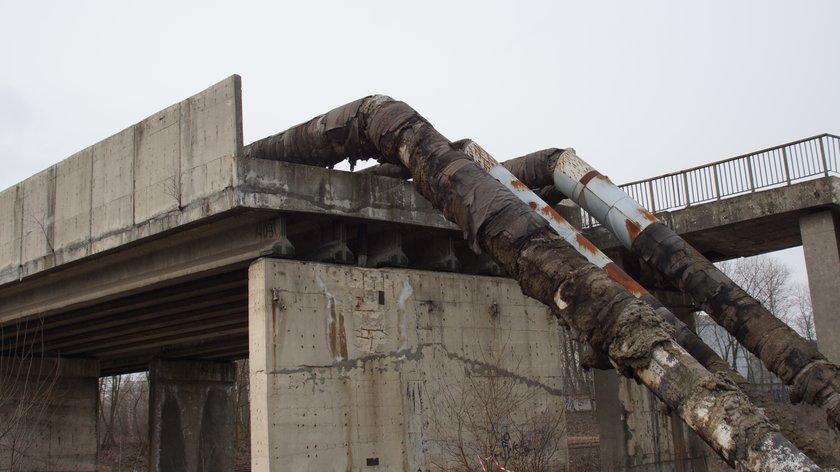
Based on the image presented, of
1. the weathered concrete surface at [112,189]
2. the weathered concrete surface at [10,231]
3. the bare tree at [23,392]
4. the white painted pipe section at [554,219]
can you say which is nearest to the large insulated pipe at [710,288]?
the white painted pipe section at [554,219]

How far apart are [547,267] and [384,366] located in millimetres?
3699

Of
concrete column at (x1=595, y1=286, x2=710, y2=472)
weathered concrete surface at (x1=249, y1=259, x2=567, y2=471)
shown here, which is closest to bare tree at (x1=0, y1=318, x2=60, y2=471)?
weathered concrete surface at (x1=249, y1=259, x2=567, y2=471)

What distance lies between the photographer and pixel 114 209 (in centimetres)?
1327

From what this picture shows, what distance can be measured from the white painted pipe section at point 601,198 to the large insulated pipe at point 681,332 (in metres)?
0.78

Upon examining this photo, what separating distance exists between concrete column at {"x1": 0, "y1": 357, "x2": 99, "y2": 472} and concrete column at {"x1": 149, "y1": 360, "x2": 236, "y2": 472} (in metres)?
2.54

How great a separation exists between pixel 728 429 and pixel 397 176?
25.8 feet

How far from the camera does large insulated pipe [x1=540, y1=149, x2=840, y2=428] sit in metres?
10.2

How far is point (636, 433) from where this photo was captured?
1667cm

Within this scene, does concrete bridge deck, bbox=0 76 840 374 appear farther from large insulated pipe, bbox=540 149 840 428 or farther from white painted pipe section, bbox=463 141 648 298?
large insulated pipe, bbox=540 149 840 428

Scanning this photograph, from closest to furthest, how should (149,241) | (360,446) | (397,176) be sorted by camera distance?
1. (360,446)
2. (149,241)
3. (397,176)

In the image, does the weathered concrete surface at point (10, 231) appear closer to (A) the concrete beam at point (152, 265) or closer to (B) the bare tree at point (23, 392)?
(A) the concrete beam at point (152, 265)

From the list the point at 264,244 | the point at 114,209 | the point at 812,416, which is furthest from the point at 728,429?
the point at 812,416

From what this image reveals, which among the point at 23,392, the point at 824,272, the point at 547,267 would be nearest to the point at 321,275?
the point at 547,267

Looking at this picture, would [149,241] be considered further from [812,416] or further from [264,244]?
[812,416]
